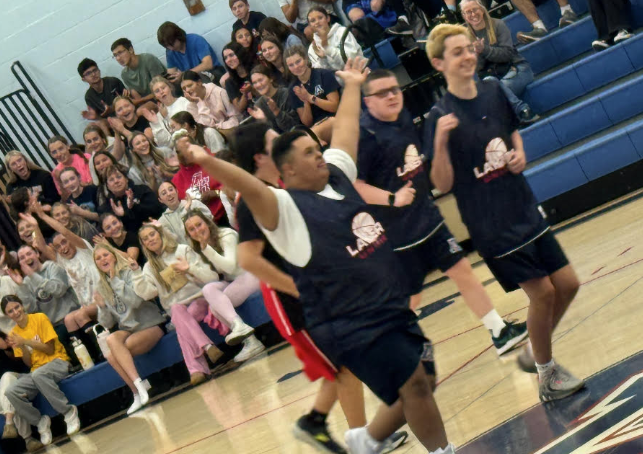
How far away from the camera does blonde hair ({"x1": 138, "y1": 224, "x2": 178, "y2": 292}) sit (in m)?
8.65

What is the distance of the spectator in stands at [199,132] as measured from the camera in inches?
370

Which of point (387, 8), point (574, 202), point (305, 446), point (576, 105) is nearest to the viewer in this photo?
point (305, 446)

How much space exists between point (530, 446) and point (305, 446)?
181 centimetres

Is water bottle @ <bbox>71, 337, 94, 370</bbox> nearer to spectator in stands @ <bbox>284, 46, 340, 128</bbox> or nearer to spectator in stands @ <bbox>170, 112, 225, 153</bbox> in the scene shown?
spectator in stands @ <bbox>170, 112, 225, 153</bbox>

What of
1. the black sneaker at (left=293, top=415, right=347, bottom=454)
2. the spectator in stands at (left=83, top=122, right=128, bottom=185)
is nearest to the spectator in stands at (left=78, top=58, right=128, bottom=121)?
the spectator in stands at (left=83, top=122, right=128, bottom=185)

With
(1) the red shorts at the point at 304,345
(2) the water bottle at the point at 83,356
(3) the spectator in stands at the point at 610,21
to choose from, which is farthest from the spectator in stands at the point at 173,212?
(1) the red shorts at the point at 304,345

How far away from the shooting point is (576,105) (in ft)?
28.4

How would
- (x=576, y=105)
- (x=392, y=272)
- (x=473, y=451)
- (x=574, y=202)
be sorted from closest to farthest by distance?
(x=392, y=272)
(x=473, y=451)
(x=574, y=202)
(x=576, y=105)

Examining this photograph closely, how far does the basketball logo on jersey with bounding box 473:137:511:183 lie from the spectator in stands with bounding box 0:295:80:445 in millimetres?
5879

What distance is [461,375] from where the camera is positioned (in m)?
5.20

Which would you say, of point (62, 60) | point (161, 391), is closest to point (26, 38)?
point (62, 60)

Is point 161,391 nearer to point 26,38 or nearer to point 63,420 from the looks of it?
point 63,420

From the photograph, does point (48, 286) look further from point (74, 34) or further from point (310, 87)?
point (74, 34)

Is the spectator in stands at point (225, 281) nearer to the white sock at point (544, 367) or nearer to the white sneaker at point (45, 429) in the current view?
the white sneaker at point (45, 429)
